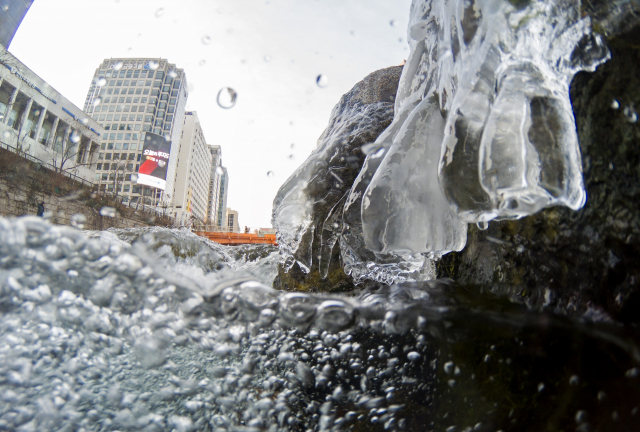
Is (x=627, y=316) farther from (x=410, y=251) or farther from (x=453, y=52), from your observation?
(x=453, y=52)

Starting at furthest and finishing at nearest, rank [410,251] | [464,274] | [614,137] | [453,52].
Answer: [464,274] → [410,251] → [453,52] → [614,137]

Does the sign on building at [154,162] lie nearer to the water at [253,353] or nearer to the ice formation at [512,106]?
the water at [253,353]

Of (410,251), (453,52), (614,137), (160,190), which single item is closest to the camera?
(614,137)

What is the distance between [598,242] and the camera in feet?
2.67

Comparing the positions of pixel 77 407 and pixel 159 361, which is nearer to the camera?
pixel 77 407

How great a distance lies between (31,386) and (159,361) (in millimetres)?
358

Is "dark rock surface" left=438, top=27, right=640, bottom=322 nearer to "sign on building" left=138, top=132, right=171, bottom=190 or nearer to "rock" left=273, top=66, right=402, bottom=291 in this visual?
"rock" left=273, top=66, right=402, bottom=291

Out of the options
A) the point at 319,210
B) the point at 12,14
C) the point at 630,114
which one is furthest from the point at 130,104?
the point at 630,114

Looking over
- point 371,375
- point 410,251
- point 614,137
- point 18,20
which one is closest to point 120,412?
point 371,375

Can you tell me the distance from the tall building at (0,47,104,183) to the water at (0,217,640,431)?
1368cm

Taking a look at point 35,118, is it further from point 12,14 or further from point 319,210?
point 319,210

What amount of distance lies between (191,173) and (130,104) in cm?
2523

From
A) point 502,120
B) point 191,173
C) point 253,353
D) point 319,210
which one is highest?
point 191,173

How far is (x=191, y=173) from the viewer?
3506cm
